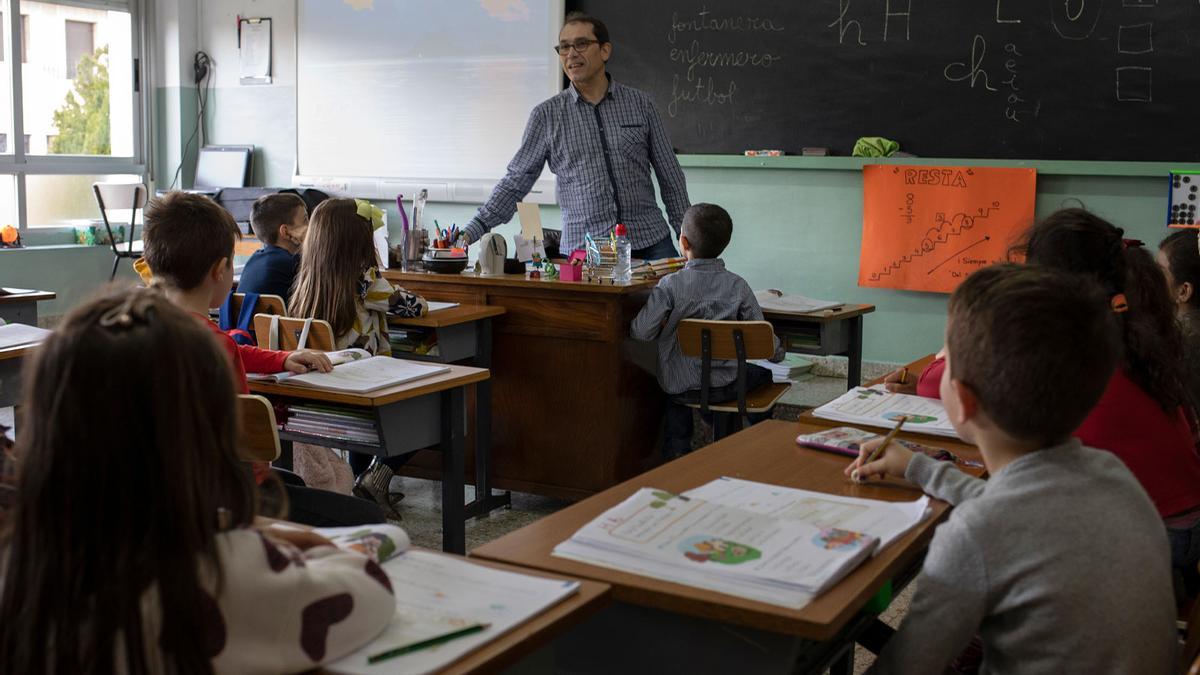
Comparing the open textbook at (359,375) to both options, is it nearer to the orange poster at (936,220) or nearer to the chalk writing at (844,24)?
the orange poster at (936,220)

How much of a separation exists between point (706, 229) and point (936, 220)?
2177mm

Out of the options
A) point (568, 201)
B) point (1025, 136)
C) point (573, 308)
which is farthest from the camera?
point (1025, 136)

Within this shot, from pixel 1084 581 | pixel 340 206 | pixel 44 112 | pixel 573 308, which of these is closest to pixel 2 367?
pixel 340 206

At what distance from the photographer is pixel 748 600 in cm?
127

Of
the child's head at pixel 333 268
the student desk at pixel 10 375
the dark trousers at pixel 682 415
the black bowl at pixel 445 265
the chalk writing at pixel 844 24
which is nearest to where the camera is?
the student desk at pixel 10 375

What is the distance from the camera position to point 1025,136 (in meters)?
5.48

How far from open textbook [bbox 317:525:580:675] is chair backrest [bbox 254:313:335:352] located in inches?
86.1

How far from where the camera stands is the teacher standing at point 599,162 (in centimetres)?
456

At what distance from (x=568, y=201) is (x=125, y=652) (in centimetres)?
381

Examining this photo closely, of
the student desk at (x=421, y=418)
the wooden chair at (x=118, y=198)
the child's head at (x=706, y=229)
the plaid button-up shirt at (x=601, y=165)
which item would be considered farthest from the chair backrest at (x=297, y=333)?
the wooden chair at (x=118, y=198)

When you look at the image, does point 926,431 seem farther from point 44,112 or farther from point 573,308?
point 44,112

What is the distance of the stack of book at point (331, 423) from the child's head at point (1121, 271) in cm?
157

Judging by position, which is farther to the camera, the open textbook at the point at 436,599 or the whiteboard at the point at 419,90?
the whiteboard at the point at 419,90

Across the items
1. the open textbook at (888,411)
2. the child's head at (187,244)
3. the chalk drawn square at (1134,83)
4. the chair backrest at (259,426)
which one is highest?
the chalk drawn square at (1134,83)
